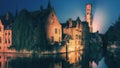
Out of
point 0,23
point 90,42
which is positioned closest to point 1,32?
point 0,23

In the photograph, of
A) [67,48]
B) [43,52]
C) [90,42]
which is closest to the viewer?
[43,52]

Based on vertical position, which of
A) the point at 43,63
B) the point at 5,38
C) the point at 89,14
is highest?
the point at 89,14

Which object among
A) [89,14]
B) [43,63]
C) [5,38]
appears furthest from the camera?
[89,14]

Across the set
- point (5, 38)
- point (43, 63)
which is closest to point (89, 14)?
point (5, 38)

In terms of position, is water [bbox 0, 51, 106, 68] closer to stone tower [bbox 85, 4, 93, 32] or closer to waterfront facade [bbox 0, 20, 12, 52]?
waterfront facade [bbox 0, 20, 12, 52]

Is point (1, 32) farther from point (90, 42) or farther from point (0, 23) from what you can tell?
point (90, 42)

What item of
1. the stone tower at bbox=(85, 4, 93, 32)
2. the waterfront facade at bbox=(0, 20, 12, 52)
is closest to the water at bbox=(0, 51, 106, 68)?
the waterfront facade at bbox=(0, 20, 12, 52)

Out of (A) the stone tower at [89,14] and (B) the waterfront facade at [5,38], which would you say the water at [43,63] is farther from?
(A) the stone tower at [89,14]

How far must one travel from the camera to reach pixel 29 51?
54.2 m

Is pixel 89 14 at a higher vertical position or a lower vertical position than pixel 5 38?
higher

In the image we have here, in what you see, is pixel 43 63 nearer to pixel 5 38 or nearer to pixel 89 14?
pixel 5 38

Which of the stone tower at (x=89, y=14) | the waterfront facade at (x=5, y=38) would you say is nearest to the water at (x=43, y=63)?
the waterfront facade at (x=5, y=38)

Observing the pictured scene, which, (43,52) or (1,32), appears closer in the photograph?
(43,52)

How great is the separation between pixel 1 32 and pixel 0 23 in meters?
2.46
